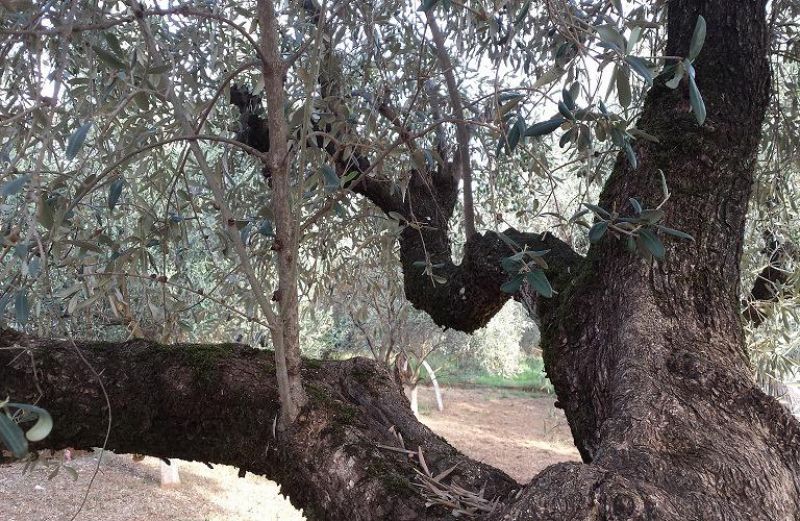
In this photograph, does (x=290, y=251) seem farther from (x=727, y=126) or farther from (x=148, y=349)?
(x=727, y=126)

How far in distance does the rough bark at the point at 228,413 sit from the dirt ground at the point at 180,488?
394cm

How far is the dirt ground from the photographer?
26.1ft

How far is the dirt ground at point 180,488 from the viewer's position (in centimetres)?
796

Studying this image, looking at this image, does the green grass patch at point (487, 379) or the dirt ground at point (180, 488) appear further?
the green grass patch at point (487, 379)

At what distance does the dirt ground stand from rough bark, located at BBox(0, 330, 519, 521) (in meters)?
3.94

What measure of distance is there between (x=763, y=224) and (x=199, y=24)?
2978mm

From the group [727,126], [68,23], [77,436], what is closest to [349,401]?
[77,436]

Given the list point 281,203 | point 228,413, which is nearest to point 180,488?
point 228,413

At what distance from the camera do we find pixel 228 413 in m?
1.94

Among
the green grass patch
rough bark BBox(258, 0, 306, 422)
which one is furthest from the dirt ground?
the green grass patch

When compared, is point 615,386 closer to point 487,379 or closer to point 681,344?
point 681,344

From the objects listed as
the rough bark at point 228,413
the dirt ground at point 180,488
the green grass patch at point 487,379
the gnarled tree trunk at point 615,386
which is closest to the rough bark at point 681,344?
the gnarled tree trunk at point 615,386

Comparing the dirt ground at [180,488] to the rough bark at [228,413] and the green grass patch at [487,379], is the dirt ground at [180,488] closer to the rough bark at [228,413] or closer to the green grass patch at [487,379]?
the rough bark at [228,413]

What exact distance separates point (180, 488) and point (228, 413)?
328 inches
